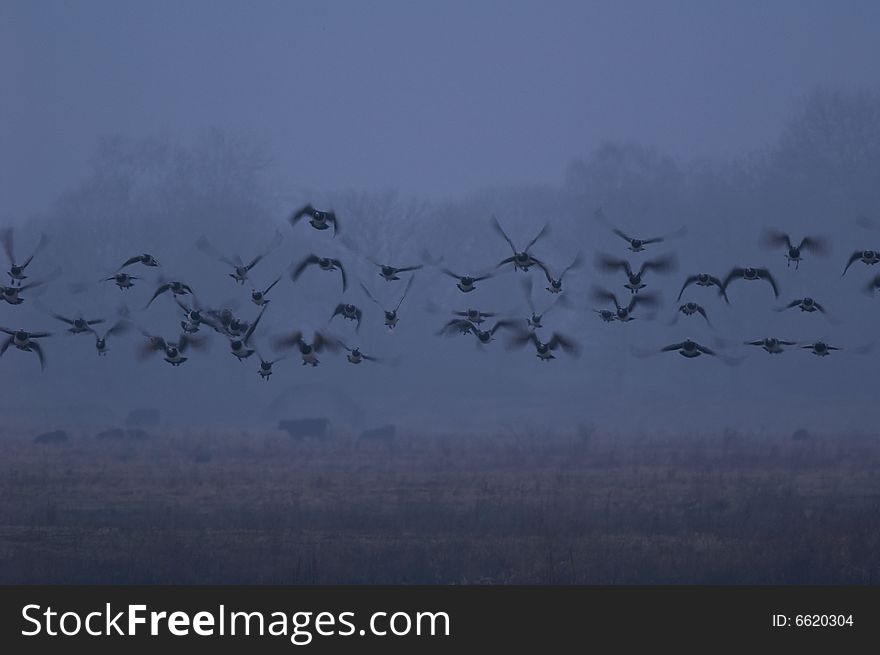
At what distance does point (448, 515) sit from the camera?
1358 inches

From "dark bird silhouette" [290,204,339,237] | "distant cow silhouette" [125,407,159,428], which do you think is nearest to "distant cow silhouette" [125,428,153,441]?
"distant cow silhouette" [125,407,159,428]

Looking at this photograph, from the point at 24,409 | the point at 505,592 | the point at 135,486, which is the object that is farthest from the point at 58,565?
the point at 24,409

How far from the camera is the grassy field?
27938mm

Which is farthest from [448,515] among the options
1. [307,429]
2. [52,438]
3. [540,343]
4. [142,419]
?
[142,419]

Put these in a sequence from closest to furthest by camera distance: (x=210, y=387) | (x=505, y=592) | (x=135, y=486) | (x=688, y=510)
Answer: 1. (x=505, y=592)
2. (x=688, y=510)
3. (x=135, y=486)
4. (x=210, y=387)

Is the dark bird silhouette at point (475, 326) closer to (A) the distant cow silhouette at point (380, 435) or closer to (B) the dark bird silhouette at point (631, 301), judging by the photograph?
(B) the dark bird silhouette at point (631, 301)

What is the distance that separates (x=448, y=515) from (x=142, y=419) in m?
43.3

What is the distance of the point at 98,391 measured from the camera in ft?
313

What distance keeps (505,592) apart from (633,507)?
10574 millimetres

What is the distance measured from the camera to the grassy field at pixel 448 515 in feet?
91.7

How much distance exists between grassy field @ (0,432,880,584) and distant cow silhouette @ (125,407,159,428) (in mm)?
20842

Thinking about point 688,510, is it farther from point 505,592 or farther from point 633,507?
point 505,592

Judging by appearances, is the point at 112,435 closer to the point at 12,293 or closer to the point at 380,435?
the point at 380,435

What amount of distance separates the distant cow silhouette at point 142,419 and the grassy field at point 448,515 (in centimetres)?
2084
